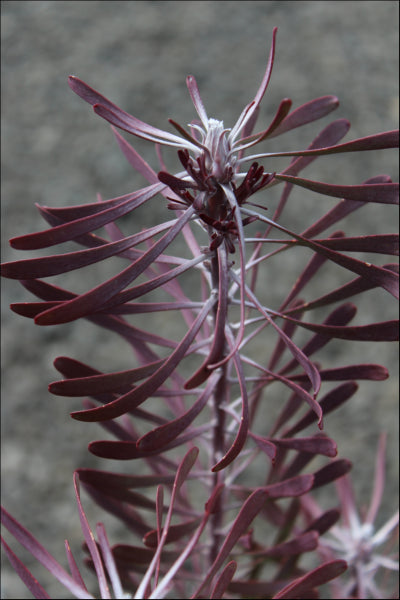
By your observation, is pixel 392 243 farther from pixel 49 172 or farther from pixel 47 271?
pixel 49 172

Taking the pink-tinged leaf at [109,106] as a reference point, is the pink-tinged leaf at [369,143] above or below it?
below

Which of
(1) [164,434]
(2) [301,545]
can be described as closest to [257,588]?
(2) [301,545]

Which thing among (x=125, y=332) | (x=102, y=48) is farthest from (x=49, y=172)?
(x=125, y=332)

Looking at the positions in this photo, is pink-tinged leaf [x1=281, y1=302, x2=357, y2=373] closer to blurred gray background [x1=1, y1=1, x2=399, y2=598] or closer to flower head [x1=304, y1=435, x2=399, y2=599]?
flower head [x1=304, y1=435, x2=399, y2=599]

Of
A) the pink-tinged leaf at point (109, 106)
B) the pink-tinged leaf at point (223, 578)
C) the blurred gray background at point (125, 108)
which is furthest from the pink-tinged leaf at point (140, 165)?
the blurred gray background at point (125, 108)

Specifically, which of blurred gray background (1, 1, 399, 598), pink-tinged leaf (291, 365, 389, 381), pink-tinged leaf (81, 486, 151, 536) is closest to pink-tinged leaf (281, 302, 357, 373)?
pink-tinged leaf (291, 365, 389, 381)

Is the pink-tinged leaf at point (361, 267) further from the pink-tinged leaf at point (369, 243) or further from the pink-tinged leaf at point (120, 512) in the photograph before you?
the pink-tinged leaf at point (120, 512)
